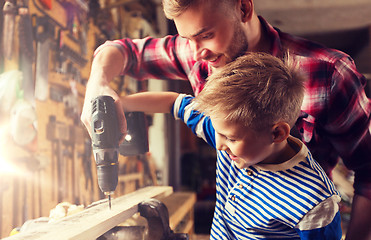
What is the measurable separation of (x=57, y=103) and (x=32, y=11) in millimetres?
253

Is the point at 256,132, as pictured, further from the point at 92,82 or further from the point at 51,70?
the point at 51,70

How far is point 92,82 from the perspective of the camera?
2.15 ft

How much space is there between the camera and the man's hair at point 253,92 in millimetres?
483

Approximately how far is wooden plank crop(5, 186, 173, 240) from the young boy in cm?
21

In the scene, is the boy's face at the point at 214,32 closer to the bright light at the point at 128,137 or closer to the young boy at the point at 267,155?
the young boy at the point at 267,155

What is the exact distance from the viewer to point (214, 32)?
56 cm

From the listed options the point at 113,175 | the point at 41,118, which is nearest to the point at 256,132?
the point at 113,175

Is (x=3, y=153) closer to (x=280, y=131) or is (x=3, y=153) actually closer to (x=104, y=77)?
(x=104, y=77)

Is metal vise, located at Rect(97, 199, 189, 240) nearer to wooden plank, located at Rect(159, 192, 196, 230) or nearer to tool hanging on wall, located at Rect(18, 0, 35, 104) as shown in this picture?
wooden plank, located at Rect(159, 192, 196, 230)

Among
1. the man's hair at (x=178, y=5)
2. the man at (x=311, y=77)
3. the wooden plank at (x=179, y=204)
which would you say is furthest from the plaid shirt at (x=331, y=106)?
the wooden plank at (x=179, y=204)

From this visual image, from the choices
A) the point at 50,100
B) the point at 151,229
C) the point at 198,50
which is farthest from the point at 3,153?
the point at 198,50

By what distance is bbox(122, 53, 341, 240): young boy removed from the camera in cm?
→ 48

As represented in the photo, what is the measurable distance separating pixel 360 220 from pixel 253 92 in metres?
0.35

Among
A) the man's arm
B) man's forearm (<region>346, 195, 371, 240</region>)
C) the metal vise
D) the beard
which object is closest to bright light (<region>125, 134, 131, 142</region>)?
the man's arm
